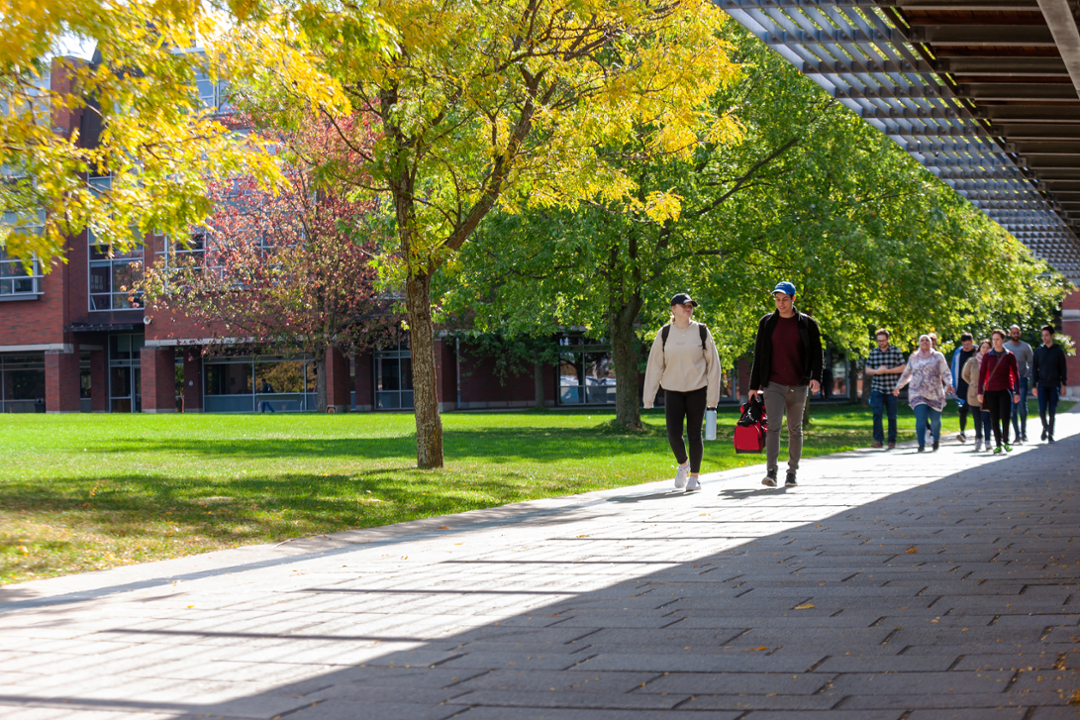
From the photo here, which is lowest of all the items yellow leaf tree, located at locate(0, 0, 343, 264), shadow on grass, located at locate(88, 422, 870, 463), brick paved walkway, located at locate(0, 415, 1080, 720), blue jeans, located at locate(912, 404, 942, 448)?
brick paved walkway, located at locate(0, 415, 1080, 720)

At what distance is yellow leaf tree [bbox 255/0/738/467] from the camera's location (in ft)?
36.2

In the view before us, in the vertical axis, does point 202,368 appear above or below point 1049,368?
above

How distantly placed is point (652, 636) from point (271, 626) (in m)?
1.71

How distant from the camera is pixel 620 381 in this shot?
23.1 metres

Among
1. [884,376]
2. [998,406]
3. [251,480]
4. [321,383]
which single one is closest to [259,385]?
[321,383]

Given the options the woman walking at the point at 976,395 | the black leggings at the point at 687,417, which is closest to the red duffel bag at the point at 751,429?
the black leggings at the point at 687,417

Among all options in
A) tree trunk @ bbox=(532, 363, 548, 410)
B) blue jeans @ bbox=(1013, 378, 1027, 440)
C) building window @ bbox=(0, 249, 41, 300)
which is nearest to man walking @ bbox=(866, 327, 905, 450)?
blue jeans @ bbox=(1013, 378, 1027, 440)

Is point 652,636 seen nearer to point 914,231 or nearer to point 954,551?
point 954,551

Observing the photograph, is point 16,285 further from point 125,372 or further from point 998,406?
point 998,406

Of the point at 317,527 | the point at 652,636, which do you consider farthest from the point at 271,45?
the point at 652,636

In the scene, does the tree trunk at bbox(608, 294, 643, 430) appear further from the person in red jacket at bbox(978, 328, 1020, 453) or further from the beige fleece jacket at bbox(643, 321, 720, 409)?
the beige fleece jacket at bbox(643, 321, 720, 409)

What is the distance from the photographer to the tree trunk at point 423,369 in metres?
12.3

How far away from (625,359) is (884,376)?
279 inches

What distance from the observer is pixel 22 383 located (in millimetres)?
49594
